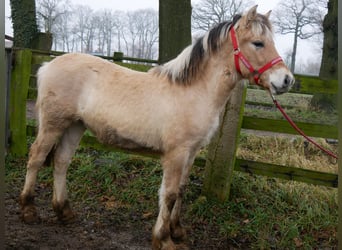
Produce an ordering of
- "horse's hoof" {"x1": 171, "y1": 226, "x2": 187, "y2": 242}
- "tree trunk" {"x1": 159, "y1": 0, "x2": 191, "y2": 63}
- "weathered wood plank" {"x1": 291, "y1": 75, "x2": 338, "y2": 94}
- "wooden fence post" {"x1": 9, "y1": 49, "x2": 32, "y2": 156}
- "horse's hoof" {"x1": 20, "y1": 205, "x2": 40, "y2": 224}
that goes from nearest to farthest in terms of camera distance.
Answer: "horse's hoof" {"x1": 171, "y1": 226, "x2": 187, "y2": 242}
"horse's hoof" {"x1": 20, "y1": 205, "x2": 40, "y2": 224}
"weathered wood plank" {"x1": 291, "y1": 75, "x2": 338, "y2": 94}
"tree trunk" {"x1": 159, "y1": 0, "x2": 191, "y2": 63}
"wooden fence post" {"x1": 9, "y1": 49, "x2": 32, "y2": 156}

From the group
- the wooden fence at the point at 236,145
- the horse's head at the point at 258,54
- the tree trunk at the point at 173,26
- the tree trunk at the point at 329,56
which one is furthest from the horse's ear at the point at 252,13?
the tree trunk at the point at 329,56

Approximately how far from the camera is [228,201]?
12.6 feet

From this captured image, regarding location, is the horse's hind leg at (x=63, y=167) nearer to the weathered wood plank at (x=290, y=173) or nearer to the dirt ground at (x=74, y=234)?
the dirt ground at (x=74, y=234)

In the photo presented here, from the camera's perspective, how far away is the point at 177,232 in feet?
10.5

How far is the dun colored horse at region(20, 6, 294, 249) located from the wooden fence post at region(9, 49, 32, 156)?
1.68 metres

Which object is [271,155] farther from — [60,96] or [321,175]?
[60,96]

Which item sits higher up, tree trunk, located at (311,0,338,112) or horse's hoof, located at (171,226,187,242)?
tree trunk, located at (311,0,338,112)

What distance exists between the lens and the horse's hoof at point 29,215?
334 cm

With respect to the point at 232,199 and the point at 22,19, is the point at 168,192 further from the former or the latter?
the point at 22,19

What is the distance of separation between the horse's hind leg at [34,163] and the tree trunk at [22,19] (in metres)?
6.54

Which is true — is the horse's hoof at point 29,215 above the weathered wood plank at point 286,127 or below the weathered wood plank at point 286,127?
below

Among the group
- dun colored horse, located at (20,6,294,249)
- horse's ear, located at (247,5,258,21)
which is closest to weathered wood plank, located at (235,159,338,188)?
dun colored horse, located at (20,6,294,249)

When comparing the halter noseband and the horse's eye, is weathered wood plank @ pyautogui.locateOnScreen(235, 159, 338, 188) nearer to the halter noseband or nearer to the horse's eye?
the halter noseband

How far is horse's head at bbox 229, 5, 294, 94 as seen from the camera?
8.69ft
